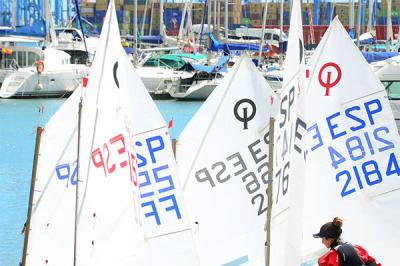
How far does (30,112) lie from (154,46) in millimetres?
25635

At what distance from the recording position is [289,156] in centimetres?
1045

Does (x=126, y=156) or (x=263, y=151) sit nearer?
(x=126, y=156)

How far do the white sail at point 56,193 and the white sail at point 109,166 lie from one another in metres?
0.43

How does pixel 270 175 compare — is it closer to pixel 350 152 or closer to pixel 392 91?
pixel 350 152

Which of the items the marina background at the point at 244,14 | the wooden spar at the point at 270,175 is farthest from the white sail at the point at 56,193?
the marina background at the point at 244,14

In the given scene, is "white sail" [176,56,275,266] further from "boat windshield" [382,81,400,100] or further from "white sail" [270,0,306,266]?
"boat windshield" [382,81,400,100]

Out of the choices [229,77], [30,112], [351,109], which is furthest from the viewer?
[30,112]

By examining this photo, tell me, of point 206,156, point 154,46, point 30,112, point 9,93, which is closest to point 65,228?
point 206,156

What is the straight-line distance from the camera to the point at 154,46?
243 ft

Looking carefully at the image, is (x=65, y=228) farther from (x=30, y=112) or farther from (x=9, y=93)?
(x=9, y=93)

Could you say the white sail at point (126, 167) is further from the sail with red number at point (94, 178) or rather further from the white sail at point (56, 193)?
the white sail at point (56, 193)

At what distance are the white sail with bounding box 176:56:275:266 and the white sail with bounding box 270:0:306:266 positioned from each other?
100 centimetres

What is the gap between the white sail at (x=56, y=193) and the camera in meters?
10.2

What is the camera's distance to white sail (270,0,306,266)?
33.6 feet
